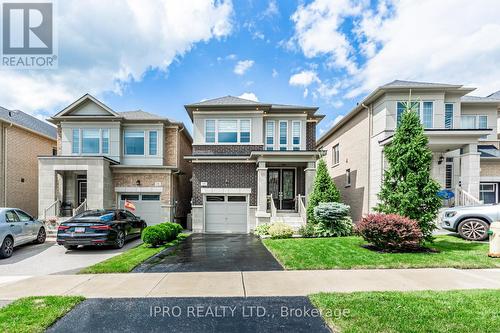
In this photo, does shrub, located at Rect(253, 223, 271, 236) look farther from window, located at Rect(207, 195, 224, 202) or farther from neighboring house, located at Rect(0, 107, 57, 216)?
neighboring house, located at Rect(0, 107, 57, 216)

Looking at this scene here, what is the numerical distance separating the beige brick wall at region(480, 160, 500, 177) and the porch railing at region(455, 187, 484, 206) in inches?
155

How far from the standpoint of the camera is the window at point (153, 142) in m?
15.7

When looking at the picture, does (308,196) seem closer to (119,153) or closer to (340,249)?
(340,249)

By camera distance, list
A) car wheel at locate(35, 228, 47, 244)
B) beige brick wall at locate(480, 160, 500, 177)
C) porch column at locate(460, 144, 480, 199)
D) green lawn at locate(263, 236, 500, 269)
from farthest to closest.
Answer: beige brick wall at locate(480, 160, 500, 177) → porch column at locate(460, 144, 480, 199) → car wheel at locate(35, 228, 47, 244) → green lawn at locate(263, 236, 500, 269)

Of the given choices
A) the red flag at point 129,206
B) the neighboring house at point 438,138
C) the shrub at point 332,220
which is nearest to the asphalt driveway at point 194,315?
the shrub at point 332,220

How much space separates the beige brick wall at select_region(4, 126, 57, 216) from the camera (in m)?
15.0

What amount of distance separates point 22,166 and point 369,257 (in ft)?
64.6

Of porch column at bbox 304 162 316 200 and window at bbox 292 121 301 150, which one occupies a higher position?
window at bbox 292 121 301 150

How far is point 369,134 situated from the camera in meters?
14.4

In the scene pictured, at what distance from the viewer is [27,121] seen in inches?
675

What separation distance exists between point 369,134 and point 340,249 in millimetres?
8497

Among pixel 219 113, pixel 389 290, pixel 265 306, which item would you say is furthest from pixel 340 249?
pixel 219 113

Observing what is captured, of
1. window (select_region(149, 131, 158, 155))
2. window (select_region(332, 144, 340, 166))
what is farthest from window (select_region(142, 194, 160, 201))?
window (select_region(332, 144, 340, 166))

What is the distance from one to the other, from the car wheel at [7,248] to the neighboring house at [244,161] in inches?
304
